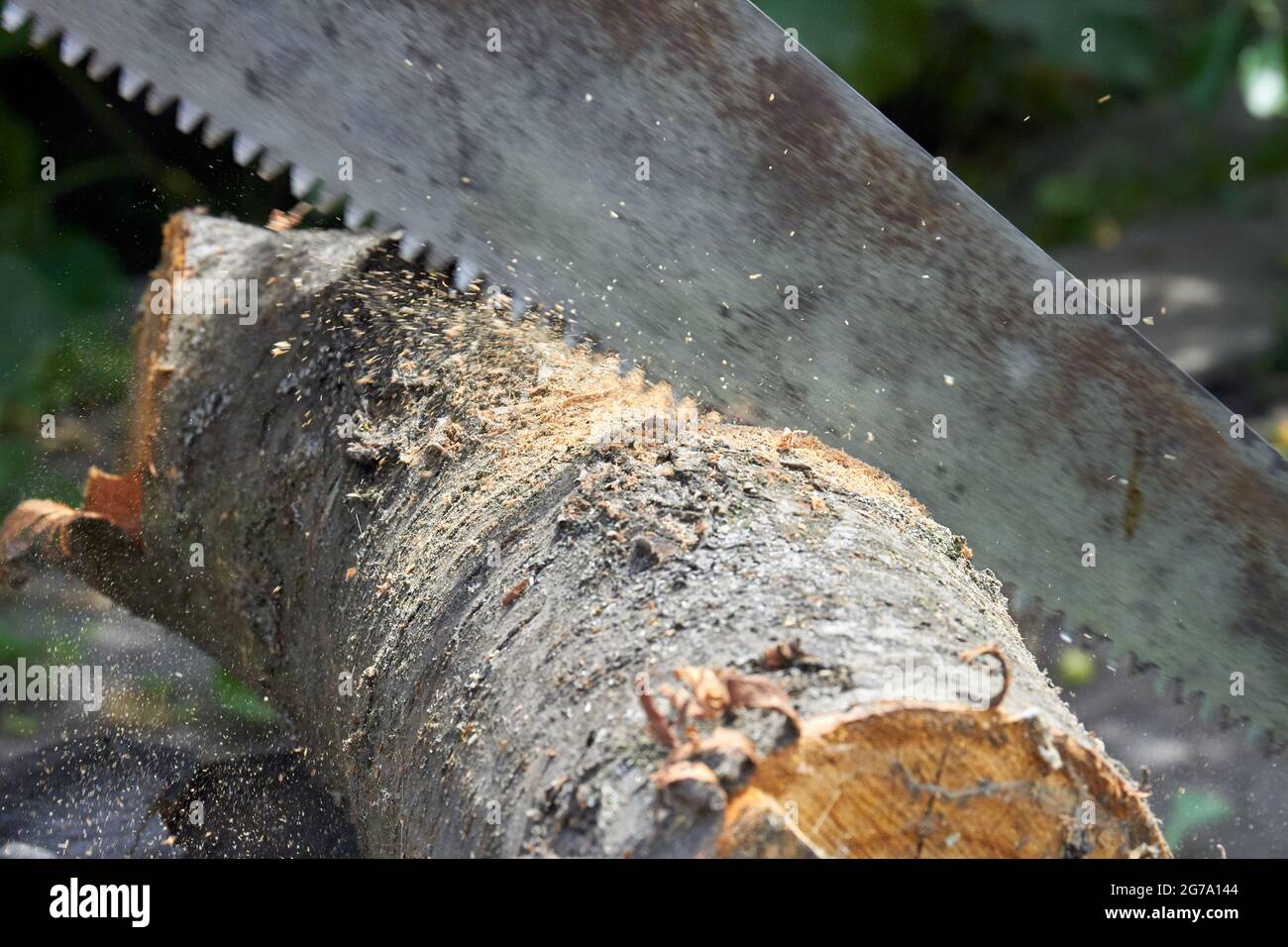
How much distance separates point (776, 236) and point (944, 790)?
1.21 meters

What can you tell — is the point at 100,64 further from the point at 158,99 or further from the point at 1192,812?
the point at 1192,812

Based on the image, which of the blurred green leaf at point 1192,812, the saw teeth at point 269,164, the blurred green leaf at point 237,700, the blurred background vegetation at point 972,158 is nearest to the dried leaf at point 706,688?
the saw teeth at point 269,164

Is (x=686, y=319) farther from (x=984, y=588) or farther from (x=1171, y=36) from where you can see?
(x=1171, y=36)

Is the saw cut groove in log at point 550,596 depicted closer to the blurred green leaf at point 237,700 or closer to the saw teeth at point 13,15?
the blurred green leaf at point 237,700

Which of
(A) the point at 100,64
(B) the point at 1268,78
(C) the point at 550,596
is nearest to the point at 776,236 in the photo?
(C) the point at 550,596

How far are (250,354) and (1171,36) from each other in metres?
6.89

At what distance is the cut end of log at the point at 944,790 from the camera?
1282 mm

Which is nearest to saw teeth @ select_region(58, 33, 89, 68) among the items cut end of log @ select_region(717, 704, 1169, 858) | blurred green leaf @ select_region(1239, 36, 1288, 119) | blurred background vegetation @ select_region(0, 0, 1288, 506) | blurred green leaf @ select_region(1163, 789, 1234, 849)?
blurred background vegetation @ select_region(0, 0, 1288, 506)

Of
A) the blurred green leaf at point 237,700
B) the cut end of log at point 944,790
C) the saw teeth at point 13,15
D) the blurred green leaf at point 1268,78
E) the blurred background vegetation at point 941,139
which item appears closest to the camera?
the cut end of log at point 944,790

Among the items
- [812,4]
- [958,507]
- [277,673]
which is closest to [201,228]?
[277,673]

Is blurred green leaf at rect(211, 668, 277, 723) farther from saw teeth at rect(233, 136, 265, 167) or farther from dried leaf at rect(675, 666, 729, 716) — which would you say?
dried leaf at rect(675, 666, 729, 716)

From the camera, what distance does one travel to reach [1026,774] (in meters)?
1.35

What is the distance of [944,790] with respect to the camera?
1.33 metres

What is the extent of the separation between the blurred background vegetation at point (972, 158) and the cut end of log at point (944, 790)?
7.00 ft
